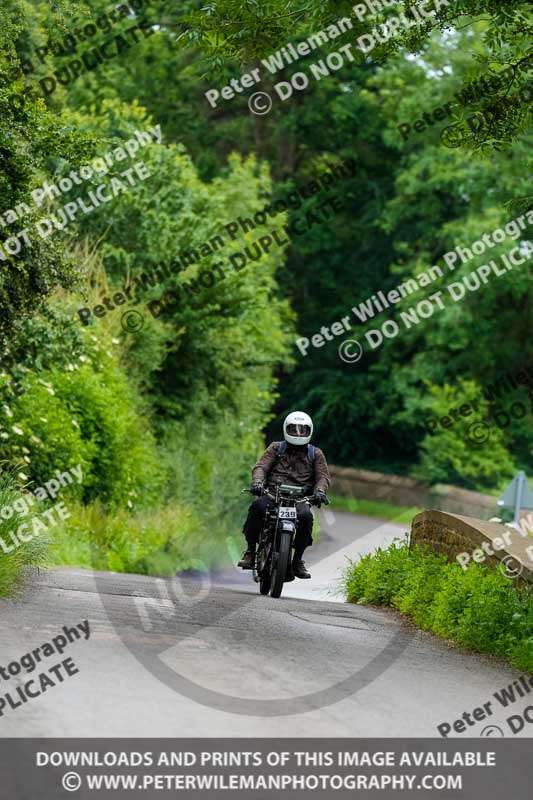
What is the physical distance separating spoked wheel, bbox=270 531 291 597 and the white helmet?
1.13m

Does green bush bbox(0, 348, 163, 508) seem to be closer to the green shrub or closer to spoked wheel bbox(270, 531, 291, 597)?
the green shrub

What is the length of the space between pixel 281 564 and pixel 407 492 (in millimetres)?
31032

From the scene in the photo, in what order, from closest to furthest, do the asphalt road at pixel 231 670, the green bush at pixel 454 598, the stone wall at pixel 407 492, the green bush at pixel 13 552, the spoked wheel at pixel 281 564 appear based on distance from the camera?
1. the asphalt road at pixel 231 670
2. the green bush at pixel 454 598
3. the green bush at pixel 13 552
4. the spoked wheel at pixel 281 564
5. the stone wall at pixel 407 492

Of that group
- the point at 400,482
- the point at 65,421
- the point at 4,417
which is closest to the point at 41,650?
the point at 4,417

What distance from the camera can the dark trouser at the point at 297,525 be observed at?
1399 centimetres

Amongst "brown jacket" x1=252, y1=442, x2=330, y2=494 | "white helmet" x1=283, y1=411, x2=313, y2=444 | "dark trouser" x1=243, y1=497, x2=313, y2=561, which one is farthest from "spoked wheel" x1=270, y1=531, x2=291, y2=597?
"white helmet" x1=283, y1=411, x2=313, y2=444

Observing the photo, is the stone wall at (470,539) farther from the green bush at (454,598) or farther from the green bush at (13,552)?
the green bush at (13,552)

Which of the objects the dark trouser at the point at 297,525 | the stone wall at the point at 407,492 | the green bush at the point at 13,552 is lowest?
the stone wall at the point at 407,492

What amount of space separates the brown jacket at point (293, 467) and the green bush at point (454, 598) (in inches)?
56.3

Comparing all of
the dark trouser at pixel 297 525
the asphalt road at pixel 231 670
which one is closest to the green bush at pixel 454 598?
the asphalt road at pixel 231 670

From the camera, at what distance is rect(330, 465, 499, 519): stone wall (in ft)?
122

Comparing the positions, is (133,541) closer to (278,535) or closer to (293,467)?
(293,467)

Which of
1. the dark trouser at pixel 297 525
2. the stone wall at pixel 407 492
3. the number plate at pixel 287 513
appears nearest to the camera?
the number plate at pixel 287 513
